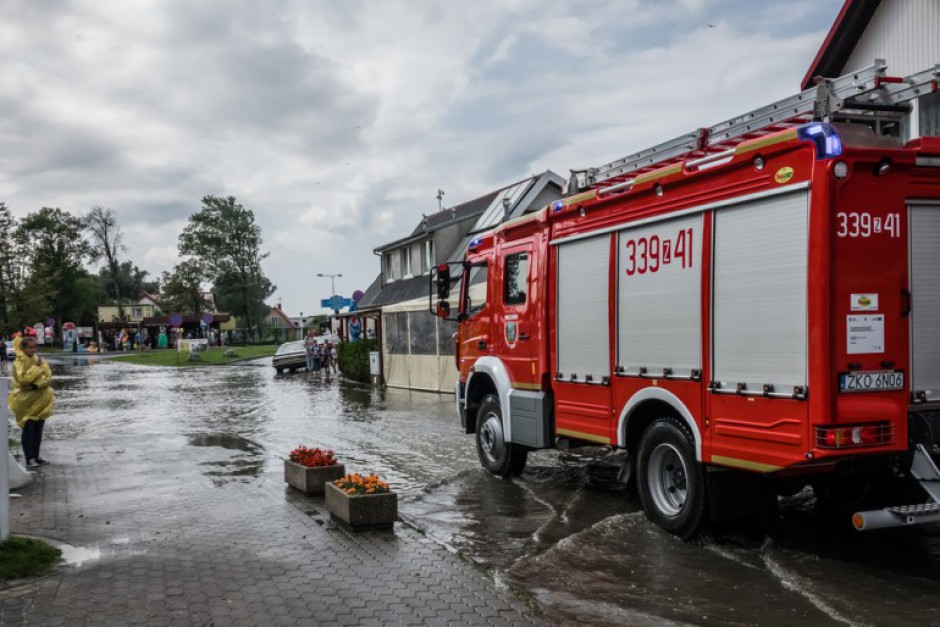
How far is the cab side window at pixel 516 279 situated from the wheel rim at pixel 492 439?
1472 mm

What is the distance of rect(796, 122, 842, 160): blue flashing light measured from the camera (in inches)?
214

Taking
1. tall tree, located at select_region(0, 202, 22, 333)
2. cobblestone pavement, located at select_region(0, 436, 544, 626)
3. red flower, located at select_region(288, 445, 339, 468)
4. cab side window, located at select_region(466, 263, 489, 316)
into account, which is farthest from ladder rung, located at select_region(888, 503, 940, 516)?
tall tree, located at select_region(0, 202, 22, 333)

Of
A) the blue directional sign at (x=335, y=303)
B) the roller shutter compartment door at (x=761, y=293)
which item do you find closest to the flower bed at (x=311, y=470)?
the roller shutter compartment door at (x=761, y=293)

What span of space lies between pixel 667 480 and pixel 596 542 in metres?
0.83

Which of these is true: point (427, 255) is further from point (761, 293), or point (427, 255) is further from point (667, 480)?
point (761, 293)

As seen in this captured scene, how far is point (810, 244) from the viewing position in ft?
18.2

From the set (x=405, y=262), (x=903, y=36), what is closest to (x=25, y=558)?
(x=903, y=36)

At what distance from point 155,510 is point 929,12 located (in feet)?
43.7

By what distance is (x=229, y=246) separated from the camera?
302 feet

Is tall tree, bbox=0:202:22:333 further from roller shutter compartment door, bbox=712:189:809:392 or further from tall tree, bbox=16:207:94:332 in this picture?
roller shutter compartment door, bbox=712:189:809:392

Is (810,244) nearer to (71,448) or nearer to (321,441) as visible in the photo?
(321,441)

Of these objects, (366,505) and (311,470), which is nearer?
(366,505)

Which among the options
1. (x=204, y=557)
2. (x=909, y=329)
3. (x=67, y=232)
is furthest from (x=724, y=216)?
(x=67, y=232)

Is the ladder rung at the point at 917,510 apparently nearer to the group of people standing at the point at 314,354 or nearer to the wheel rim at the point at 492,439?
the wheel rim at the point at 492,439
